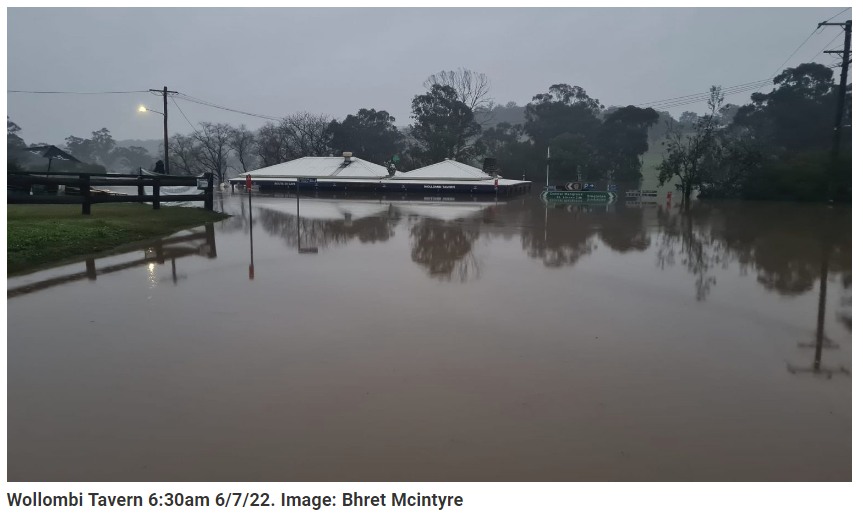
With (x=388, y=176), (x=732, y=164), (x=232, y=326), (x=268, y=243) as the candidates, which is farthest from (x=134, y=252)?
(x=732, y=164)

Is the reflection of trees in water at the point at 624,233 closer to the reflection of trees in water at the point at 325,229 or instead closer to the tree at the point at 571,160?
the reflection of trees in water at the point at 325,229

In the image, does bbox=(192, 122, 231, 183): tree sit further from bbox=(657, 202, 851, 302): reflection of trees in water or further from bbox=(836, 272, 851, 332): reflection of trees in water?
bbox=(836, 272, 851, 332): reflection of trees in water

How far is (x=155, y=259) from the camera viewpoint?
10.9 m

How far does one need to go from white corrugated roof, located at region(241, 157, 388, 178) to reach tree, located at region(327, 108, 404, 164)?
630 inches

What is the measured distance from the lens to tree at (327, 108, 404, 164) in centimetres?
6216

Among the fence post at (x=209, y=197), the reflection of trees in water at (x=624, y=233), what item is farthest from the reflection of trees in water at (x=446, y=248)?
the fence post at (x=209, y=197)

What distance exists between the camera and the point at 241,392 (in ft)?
15.7

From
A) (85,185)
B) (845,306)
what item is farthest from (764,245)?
(85,185)

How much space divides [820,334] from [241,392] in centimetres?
595

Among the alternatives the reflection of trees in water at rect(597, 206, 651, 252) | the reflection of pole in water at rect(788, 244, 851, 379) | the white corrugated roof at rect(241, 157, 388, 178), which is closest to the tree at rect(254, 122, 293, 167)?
the white corrugated roof at rect(241, 157, 388, 178)

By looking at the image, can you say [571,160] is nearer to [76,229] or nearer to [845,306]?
[76,229]

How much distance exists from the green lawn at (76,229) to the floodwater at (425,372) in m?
0.81

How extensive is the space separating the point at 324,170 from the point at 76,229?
32.9 m

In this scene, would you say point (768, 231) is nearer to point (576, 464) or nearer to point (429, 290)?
point (429, 290)
